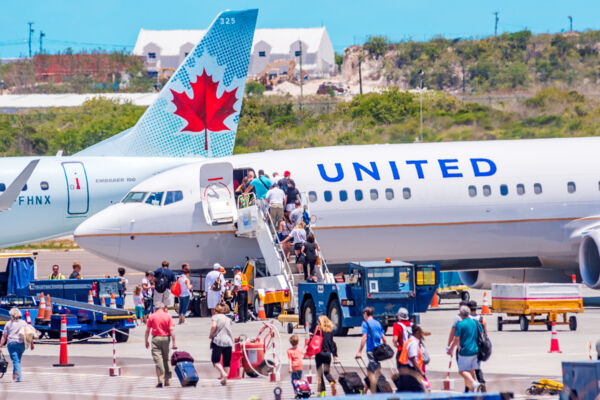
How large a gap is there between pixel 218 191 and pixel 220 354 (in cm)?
1271

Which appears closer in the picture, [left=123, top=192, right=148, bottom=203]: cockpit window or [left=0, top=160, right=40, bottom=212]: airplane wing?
[left=0, top=160, right=40, bottom=212]: airplane wing

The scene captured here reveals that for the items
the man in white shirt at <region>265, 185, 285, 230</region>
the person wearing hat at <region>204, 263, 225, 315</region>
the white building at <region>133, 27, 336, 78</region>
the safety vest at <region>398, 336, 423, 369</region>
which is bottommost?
the safety vest at <region>398, 336, 423, 369</region>

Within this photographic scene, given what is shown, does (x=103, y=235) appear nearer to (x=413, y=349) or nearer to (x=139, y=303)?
(x=139, y=303)

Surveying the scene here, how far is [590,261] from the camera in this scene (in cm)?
3344

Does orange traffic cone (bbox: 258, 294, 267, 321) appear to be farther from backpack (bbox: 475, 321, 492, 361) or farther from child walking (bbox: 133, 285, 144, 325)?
backpack (bbox: 475, 321, 492, 361)

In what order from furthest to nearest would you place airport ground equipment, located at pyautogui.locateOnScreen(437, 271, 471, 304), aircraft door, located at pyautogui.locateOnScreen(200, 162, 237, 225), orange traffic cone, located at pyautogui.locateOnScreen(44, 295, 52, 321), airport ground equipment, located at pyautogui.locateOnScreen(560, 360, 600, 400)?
airport ground equipment, located at pyautogui.locateOnScreen(437, 271, 471, 304), aircraft door, located at pyautogui.locateOnScreen(200, 162, 237, 225), orange traffic cone, located at pyautogui.locateOnScreen(44, 295, 52, 321), airport ground equipment, located at pyautogui.locateOnScreen(560, 360, 600, 400)

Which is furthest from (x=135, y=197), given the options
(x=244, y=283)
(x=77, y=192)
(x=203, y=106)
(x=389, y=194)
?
(x=203, y=106)

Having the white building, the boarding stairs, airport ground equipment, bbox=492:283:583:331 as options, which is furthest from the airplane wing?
the white building

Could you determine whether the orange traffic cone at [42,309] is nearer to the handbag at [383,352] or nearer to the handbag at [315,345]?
the handbag at [315,345]

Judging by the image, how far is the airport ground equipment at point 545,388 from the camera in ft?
58.5

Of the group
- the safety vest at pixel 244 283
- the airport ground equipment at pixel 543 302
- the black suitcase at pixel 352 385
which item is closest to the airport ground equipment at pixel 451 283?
the safety vest at pixel 244 283

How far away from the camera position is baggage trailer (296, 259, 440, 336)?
26.1 meters

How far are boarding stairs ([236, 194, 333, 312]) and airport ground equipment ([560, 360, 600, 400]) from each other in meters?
16.5

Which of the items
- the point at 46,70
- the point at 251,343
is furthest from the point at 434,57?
the point at 251,343
